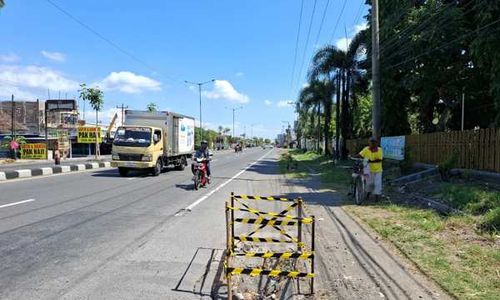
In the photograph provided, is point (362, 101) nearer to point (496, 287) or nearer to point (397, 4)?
point (397, 4)

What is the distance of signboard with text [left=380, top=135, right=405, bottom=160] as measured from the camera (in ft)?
93.2

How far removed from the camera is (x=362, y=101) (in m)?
56.8

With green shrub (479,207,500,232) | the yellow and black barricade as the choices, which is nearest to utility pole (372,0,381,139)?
green shrub (479,207,500,232)

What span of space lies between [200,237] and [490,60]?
1558cm

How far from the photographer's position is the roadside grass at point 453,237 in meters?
6.64

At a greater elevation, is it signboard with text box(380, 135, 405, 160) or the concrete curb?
signboard with text box(380, 135, 405, 160)

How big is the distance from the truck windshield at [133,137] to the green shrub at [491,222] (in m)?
17.5

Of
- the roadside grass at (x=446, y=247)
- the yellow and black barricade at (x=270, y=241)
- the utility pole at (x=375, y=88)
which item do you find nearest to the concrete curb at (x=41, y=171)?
the utility pole at (x=375, y=88)

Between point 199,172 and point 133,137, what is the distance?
7428 millimetres

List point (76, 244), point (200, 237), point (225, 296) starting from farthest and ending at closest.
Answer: point (200, 237), point (76, 244), point (225, 296)

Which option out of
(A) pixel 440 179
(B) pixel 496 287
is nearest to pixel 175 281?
(B) pixel 496 287

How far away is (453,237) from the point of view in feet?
31.0

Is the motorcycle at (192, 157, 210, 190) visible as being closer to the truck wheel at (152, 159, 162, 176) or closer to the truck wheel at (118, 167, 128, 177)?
the truck wheel at (152, 159, 162, 176)

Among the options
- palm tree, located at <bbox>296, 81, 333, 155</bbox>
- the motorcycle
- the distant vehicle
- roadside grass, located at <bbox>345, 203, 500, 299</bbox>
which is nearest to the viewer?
roadside grass, located at <bbox>345, 203, 500, 299</bbox>
